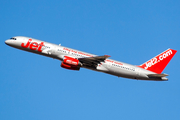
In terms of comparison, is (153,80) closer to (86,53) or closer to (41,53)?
(86,53)

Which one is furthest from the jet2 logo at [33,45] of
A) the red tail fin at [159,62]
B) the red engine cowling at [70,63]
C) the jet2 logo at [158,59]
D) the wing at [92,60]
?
the jet2 logo at [158,59]

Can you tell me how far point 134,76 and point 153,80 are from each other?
4652 mm

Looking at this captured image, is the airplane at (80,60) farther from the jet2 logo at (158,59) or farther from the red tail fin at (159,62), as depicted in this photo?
the jet2 logo at (158,59)

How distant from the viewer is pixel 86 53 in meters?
59.2

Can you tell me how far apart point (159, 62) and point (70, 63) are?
876 inches

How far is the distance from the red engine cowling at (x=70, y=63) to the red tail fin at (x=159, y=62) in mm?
16608

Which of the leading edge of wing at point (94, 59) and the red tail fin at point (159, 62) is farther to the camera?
the red tail fin at point (159, 62)

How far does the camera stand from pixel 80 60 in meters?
56.8

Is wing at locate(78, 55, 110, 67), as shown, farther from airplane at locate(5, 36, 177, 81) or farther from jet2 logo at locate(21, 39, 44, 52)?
jet2 logo at locate(21, 39, 44, 52)

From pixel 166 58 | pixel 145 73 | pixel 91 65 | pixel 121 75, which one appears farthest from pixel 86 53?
pixel 166 58

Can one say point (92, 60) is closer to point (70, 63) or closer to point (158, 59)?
point (70, 63)

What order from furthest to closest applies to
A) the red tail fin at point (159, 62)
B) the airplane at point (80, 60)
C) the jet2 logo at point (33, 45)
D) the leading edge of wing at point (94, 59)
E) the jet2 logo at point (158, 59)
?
the jet2 logo at point (158, 59) → the red tail fin at point (159, 62) → the jet2 logo at point (33, 45) → the airplane at point (80, 60) → the leading edge of wing at point (94, 59)

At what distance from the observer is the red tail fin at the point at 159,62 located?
62.2 metres

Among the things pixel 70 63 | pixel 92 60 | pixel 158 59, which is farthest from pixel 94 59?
pixel 158 59
